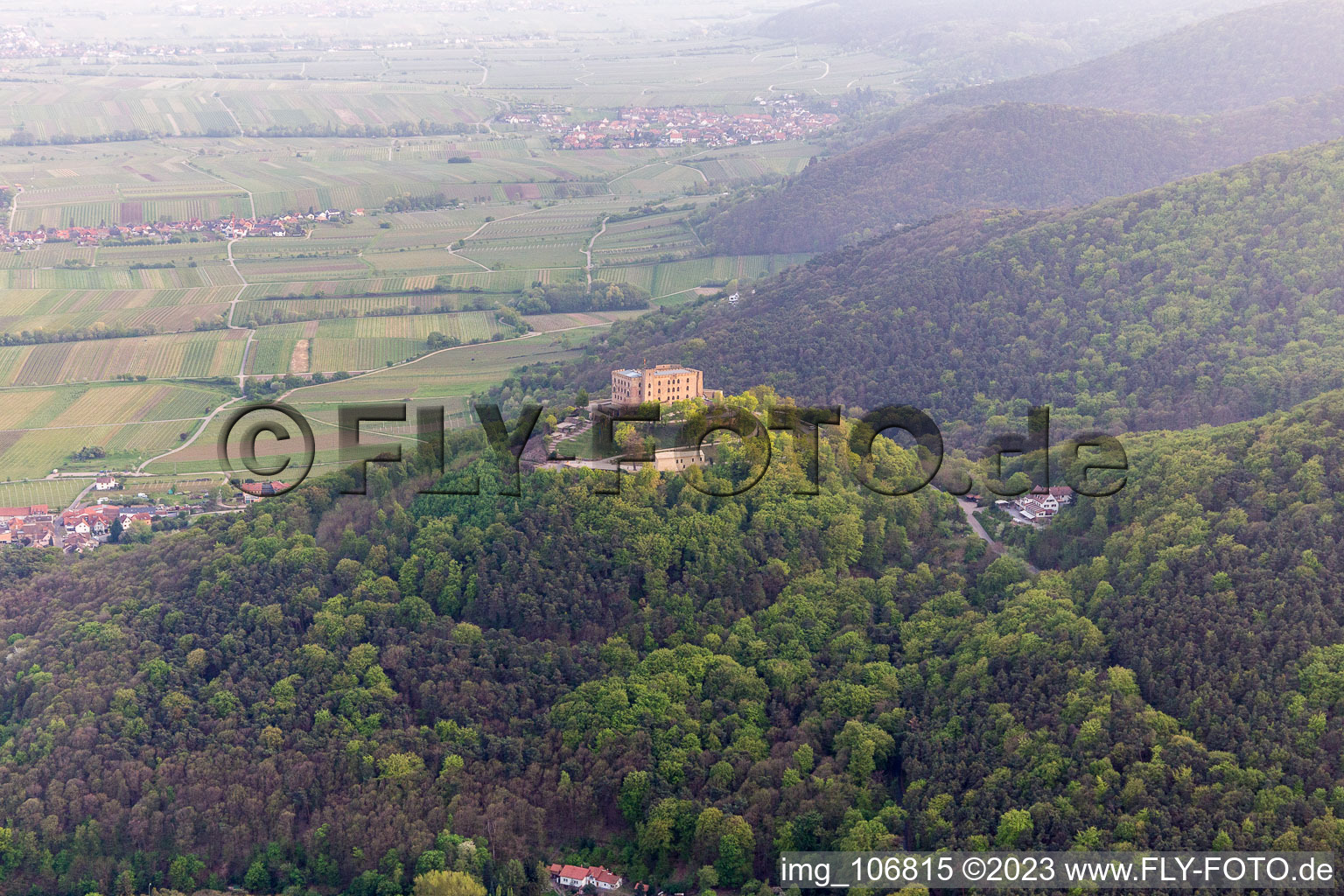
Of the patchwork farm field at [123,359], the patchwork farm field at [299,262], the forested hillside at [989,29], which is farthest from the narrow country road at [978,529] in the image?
the forested hillside at [989,29]

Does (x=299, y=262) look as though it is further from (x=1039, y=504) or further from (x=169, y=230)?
(x=1039, y=504)

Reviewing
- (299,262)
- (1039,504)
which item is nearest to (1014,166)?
(299,262)

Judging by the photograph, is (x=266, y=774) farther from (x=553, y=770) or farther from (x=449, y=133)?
(x=449, y=133)

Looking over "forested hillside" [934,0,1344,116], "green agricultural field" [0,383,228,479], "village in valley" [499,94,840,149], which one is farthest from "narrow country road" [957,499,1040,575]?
"village in valley" [499,94,840,149]

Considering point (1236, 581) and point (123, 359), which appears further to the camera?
point (123, 359)

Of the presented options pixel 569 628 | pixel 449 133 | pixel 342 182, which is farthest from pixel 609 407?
pixel 449 133

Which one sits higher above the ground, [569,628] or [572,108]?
[572,108]
